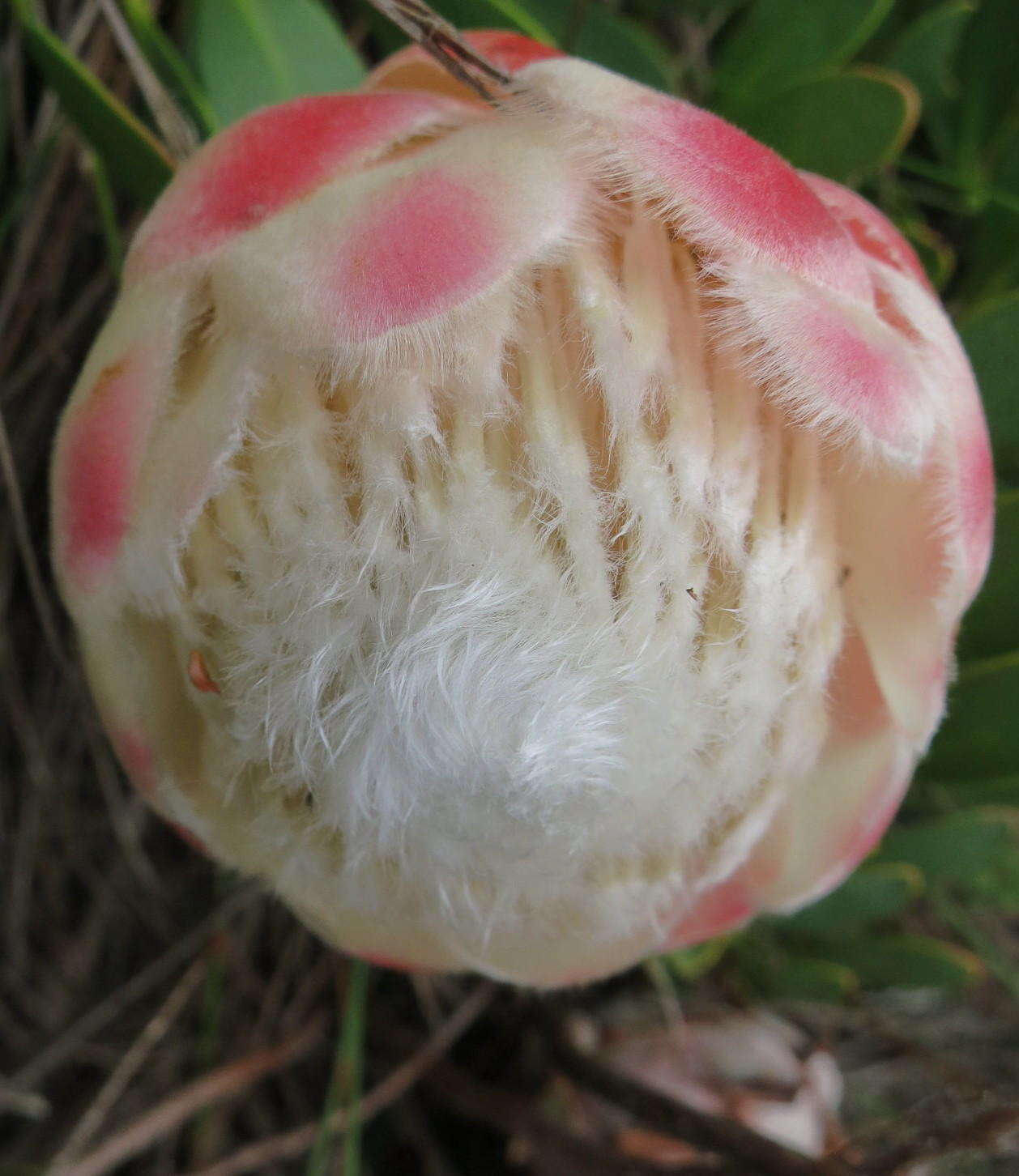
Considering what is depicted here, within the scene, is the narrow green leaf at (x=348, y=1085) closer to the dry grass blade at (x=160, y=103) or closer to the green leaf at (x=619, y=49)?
the dry grass blade at (x=160, y=103)

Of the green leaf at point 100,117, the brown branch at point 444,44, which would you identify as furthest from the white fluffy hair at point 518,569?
the green leaf at point 100,117

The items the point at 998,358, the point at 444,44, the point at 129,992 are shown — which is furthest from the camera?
the point at 129,992

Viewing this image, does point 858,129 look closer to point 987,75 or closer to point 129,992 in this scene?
point 987,75

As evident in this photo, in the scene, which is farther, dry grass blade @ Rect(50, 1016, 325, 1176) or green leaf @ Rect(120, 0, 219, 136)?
dry grass blade @ Rect(50, 1016, 325, 1176)

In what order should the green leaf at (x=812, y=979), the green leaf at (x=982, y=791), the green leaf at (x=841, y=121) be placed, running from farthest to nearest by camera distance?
the green leaf at (x=812, y=979), the green leaf at (x=982, y=791), the green leaf at (x=841, y=121)

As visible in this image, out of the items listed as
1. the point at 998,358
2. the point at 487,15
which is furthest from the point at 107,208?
the point at 998,358

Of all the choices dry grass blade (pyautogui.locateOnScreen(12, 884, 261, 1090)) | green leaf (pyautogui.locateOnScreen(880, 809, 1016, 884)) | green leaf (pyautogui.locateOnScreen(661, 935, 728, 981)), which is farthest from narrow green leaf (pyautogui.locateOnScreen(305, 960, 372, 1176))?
green leaf (pyautogui.locateOnScreen(880, 809, 1016, 884))

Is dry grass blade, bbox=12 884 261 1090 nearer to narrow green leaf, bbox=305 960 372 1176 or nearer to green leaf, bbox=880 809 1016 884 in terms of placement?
narrow green leaf, bbox=305 960 372 1176
